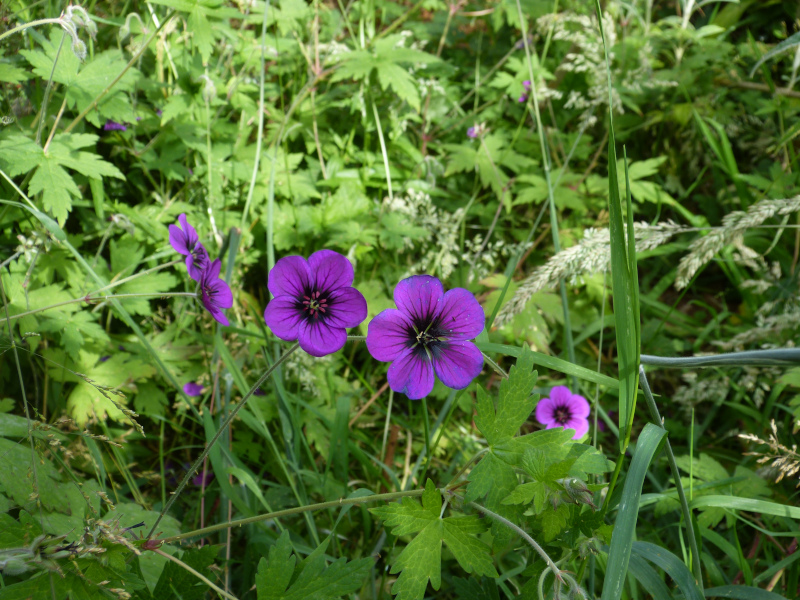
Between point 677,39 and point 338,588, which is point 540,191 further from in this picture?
point 338,588

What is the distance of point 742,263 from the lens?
2.61 meters

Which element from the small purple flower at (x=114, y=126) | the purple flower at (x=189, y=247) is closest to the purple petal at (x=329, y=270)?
the purple flower at (x=189, y=247)

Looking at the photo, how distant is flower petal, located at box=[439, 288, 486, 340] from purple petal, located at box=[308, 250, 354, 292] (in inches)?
8.4

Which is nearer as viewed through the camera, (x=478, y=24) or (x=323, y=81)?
(x=323, y=81)

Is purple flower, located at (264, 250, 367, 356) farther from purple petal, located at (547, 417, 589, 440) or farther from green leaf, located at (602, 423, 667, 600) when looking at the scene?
purple petal, located at (547, 417, 589, 440)

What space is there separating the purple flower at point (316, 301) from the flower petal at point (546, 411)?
1.05m

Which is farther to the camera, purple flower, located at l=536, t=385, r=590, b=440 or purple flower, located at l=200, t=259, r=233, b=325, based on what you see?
purple flower, located at l=536, t=385, r=590, b=440

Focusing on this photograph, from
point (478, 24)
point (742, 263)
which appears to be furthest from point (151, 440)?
point (478, 24)

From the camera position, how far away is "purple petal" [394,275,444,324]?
3.76 feet

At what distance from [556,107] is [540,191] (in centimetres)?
93

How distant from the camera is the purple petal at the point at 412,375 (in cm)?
114

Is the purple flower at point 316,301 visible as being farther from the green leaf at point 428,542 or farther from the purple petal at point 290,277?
the green leaf at point 428,542

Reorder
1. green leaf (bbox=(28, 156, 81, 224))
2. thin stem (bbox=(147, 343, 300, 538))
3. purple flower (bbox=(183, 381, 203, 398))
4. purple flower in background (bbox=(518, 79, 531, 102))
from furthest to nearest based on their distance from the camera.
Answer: purple flower in background (bbox=(518, 79, 531, 102)) < purple flower (bbox=(183, 381, 203, 398)) < green leaf (bbox=(28, 156, 81, 224)) < thin stem (bbox=(147, 343, 300, 538))

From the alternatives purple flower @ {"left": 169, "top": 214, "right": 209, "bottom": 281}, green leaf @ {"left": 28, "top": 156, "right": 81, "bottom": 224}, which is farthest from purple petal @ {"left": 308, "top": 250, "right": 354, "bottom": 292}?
green leaf @ {"left": 28, "top": 156, "right": 81, "bottom": 224}
